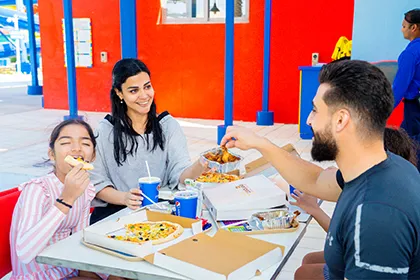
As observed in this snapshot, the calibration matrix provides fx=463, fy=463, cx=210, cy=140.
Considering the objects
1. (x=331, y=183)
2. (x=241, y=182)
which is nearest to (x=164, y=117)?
(x=241, y=182)

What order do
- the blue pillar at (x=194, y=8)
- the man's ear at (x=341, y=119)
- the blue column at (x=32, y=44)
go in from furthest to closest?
the blue column at (x=32, y=44)
the blue pillar at (x=194, y=8)
the man's ear at (x=341, y=119)

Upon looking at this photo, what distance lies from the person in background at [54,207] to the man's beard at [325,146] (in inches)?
34.5

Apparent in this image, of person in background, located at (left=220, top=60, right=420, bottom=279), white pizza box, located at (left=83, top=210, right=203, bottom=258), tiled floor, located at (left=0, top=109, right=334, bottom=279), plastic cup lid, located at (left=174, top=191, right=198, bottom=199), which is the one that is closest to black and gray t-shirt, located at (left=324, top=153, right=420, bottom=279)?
person in background, located at (left=220, top=60, right=420, bottom=279)

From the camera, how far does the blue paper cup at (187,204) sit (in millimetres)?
1818

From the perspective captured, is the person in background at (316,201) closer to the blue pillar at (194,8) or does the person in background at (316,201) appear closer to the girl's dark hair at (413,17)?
the girl's dark hair at (413,17)

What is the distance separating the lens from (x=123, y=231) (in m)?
1.70

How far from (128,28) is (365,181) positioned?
16.4 feet

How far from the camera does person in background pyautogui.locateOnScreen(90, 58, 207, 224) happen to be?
251cm

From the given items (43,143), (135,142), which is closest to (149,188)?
(135,142)

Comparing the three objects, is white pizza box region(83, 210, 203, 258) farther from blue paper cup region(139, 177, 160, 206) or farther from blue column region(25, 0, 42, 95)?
blue column region(25, 0, 42, 95)

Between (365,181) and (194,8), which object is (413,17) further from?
(194,8)

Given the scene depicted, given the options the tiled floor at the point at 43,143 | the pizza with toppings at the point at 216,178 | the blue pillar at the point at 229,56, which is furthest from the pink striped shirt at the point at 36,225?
the blue pillar at the point at 229,56

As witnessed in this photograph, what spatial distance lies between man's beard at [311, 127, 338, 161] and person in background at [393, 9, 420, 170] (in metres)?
3.11

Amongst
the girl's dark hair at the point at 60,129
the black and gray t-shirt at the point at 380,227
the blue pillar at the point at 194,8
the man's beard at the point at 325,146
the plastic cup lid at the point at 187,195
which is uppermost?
the blue pillar at the point at 194,8
